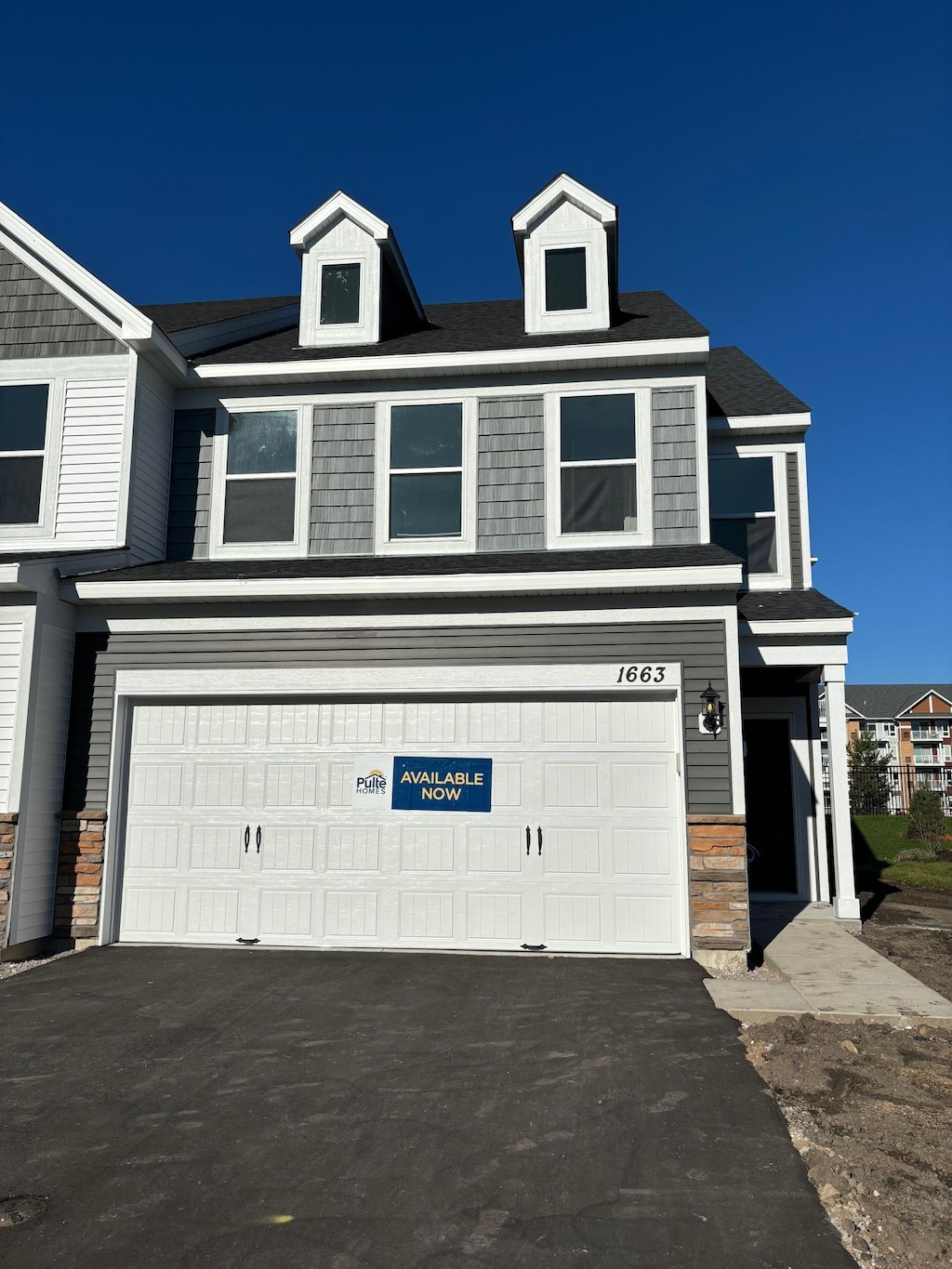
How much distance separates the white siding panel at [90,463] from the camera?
970 centimetres

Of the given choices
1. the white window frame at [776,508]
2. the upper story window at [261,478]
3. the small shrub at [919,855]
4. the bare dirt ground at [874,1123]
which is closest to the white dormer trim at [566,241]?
the white window frame at [776,508]

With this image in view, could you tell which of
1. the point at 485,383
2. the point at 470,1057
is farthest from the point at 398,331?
the point at 470,1057

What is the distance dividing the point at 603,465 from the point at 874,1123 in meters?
7.11

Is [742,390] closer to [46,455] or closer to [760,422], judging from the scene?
[760,422]

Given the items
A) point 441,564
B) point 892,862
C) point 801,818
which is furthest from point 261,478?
point 892,862

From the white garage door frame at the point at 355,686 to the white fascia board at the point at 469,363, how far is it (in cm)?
374

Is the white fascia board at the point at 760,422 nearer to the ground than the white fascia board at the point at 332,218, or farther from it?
nearer to the ground

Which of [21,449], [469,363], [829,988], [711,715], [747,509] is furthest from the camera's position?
[747,509]

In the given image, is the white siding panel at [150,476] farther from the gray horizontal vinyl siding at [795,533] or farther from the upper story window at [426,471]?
the gray horizontal vinyl siding at [795,533]

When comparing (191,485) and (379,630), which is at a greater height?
(191,485)

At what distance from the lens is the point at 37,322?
401 inches

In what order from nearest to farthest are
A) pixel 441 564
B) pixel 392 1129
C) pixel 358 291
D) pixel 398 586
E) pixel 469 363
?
pixel 392 1129 → pixel 398 586 → pixel 441 564 → pixel 469 363 → pixel 358 291

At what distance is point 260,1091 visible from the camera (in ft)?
16.4

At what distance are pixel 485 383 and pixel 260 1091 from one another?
7.89 metres
